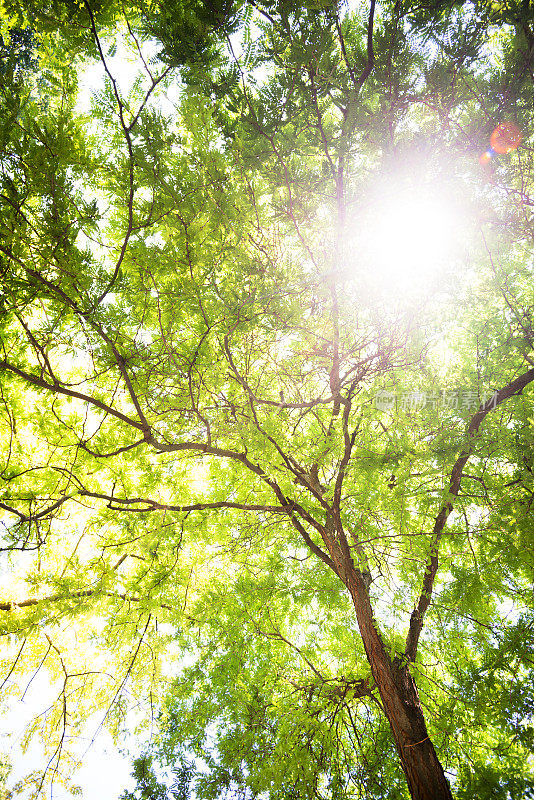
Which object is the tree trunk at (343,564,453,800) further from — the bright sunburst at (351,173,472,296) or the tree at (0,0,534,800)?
the bright sunburst at (351,173,472,296)

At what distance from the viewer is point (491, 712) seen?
3.58 metres

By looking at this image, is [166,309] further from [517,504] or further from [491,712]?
[491,712]

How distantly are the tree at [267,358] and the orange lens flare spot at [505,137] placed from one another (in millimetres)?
116

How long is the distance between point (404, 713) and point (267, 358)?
12.6 feet

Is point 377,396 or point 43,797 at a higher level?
point 377,396

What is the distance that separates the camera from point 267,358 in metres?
4.17

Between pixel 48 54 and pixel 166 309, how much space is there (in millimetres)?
1646

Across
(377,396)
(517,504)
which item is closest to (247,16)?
(377,396)

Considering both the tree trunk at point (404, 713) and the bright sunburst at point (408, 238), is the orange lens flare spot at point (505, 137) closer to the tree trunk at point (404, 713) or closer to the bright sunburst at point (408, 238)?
the bright sunburst at point (408, 238)

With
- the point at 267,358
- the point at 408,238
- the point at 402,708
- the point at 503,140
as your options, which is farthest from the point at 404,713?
the point at 503,140

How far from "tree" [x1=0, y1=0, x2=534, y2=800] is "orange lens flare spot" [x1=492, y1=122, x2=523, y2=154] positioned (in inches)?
4.6

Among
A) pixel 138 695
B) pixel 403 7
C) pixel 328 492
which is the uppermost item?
pixel 403 7

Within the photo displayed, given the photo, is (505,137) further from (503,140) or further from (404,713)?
(404,713)

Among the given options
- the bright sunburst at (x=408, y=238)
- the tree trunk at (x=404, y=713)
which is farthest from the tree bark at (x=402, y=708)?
the bright sunburst at (x=408, y=238)
